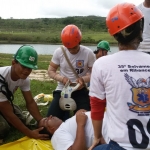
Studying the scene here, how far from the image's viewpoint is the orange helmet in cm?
502

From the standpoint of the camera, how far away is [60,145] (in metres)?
3.85

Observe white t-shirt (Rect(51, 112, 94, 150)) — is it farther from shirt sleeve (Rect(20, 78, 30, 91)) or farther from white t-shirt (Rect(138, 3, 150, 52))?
white t-shirt (Rect(138, 3, 150, 52))

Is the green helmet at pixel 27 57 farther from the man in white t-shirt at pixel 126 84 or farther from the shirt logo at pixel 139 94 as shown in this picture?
the shirt logo at pixel 139 94

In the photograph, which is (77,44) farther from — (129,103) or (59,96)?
(129,103)

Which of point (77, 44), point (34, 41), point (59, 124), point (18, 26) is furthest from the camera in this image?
point (18, 26)

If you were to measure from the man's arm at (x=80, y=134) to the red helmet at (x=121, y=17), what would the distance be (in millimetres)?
1638

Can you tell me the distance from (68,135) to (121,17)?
6.39ft

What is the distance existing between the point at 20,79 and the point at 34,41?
154ft

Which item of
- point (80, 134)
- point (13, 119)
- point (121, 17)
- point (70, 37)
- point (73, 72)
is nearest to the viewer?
point (121, 17)

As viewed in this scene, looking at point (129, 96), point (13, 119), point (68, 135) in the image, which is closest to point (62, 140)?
point (68, 135)

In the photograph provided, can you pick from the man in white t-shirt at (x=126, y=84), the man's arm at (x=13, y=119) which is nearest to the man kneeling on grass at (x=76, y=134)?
the man's arm at (x=13, y=119)

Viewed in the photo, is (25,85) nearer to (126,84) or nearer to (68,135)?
(68,135)

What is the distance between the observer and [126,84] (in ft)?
7.91

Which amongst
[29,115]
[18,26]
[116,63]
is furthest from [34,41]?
[116,63]
